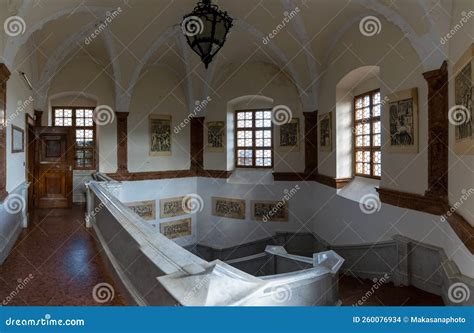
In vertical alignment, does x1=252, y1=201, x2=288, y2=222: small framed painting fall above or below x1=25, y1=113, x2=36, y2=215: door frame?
below

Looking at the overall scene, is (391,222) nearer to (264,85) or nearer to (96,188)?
(96,188)

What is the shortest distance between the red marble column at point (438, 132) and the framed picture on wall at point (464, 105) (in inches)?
16.9

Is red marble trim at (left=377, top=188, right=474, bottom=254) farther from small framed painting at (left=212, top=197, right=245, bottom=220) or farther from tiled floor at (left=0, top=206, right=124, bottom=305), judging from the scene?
small framed painting at (left=212, top=197, right=245, bottom=220)

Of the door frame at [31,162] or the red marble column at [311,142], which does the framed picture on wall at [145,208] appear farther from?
the red marble column at [311,142]

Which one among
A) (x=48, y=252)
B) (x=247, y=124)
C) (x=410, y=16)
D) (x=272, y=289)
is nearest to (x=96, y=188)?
(x=48, y=252)

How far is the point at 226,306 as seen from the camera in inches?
79.8

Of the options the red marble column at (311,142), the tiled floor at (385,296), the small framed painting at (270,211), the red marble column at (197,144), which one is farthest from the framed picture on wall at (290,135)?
the tiled floor at (385,296)

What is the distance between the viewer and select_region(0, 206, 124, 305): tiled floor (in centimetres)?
343

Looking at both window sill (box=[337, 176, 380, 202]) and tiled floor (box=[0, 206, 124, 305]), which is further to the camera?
window sill (box=[337, 176, 380, 202])

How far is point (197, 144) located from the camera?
41.8ft

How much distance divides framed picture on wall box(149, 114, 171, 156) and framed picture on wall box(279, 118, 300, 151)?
157 inches

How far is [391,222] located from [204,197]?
7172 mm

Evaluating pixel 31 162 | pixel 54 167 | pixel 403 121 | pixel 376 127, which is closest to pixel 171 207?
pixel 54 167

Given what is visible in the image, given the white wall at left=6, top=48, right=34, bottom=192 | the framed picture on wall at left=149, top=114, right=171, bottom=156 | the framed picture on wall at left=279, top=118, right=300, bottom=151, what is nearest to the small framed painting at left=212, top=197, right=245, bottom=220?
the framed picture on wall at left=279, top=118, right=300, bottom=151
